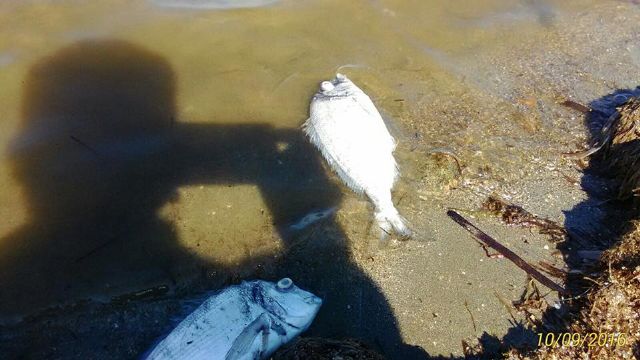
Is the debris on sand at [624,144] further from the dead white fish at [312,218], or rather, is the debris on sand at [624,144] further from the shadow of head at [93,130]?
the shadow of head at [93,130]

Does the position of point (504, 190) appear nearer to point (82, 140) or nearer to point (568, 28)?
point (568, 28)

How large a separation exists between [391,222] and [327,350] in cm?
148

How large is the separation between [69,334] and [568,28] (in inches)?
279

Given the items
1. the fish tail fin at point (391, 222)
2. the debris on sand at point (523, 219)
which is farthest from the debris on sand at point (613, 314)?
the fish tail fin at point (391, 222)

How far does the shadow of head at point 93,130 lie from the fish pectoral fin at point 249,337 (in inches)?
68.8

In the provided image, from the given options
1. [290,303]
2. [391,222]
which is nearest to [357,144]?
[391,222]

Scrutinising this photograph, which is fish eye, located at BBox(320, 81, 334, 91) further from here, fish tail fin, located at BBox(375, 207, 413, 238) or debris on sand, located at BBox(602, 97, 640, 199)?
debris on sand, located at BBox(602, 97, 640, 199)

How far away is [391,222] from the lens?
4449 millimetres

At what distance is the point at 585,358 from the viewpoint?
12.5ft

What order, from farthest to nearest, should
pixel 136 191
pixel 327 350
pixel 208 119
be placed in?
pixel 208 119 → pixel 136 191 → pixel 327 350

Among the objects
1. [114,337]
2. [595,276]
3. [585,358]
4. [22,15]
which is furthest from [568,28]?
[22,15]

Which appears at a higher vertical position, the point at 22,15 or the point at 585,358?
the point at 22,15

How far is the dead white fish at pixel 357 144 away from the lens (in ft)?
14.7

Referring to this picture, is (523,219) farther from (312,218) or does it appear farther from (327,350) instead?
(327,350)
